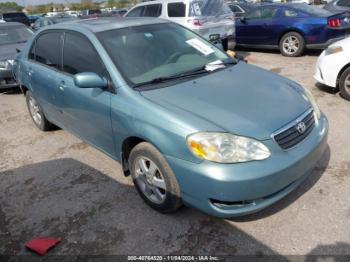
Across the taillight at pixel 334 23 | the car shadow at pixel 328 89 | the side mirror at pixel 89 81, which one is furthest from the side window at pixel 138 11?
the side mirror at pixel 89 81

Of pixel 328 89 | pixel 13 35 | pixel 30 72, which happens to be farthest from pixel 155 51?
pixel 13 35

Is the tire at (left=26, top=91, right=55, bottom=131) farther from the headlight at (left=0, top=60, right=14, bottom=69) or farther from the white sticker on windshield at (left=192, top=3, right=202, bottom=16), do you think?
the white sticker on windshield at (left=192, top=3, right=202, bottom=16)

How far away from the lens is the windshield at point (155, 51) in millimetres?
3271

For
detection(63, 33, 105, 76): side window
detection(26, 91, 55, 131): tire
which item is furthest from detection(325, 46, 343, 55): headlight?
detection(26, 91, 55, 131): tire

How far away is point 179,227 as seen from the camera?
9.66 feet

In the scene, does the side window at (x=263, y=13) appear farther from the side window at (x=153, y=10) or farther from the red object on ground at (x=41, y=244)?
the red object on ground at (x=41, y=244)

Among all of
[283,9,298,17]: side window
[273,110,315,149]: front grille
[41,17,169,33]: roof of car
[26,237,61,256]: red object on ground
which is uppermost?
[41,17,169,33]: roof of car

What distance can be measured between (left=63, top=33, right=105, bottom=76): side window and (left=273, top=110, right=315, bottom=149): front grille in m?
1.76

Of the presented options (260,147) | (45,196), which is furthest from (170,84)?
(45,196)

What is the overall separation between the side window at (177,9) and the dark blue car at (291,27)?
2.42 metres

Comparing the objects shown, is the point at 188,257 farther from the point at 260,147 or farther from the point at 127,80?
the point at 127,80

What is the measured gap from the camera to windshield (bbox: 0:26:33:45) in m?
8.74

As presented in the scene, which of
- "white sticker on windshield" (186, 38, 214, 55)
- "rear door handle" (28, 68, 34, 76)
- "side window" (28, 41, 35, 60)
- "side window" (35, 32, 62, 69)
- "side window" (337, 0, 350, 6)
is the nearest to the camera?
"white sticker on windshield" (186, 38, 214, 55)

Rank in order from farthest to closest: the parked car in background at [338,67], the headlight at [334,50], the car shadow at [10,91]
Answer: the car shadow at [10,91] → the headlight at [334,50] → the parked car in background at [338,67]
